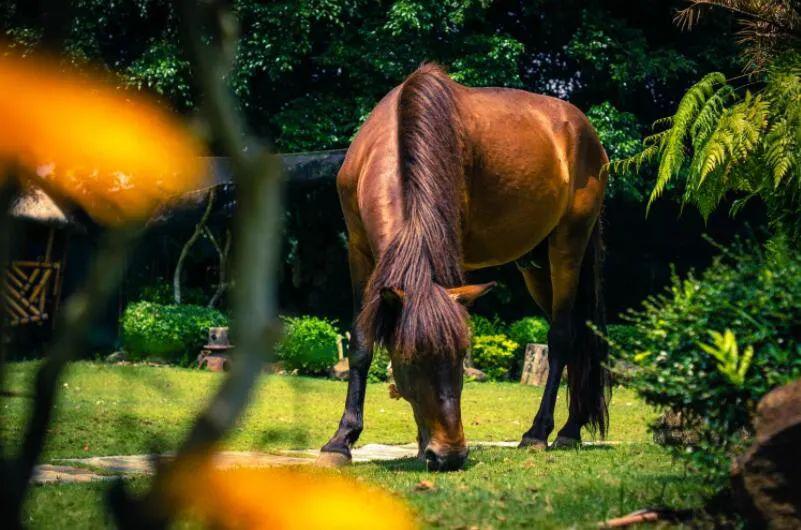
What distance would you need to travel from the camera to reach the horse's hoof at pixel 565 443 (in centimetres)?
772

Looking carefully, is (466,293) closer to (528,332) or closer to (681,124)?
(681,124)

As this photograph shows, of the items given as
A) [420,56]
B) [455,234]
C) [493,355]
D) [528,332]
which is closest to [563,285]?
[455,234]

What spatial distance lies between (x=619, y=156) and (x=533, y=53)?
13.4 ft

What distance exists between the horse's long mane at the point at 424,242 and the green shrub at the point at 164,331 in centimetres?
1146

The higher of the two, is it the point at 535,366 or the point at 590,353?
the point at 590,353

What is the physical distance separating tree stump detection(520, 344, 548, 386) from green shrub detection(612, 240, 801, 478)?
13.1m

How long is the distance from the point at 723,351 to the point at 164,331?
14.6 m

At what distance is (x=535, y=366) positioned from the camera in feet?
56.7

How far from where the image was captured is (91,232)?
17219 millimetres

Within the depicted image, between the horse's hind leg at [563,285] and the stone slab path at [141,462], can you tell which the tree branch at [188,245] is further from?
the stone slab path at [141,462]

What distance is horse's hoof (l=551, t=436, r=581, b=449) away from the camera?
7.72 metres

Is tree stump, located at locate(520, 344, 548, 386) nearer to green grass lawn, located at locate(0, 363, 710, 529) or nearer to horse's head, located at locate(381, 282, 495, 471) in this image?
green grass lawn, located at locate(0, 363, 710, 529)

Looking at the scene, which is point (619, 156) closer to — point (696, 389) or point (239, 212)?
point (696, 389)

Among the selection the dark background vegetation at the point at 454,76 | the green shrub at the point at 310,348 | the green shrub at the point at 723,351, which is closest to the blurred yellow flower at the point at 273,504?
the green shrub at the point at 723,351
